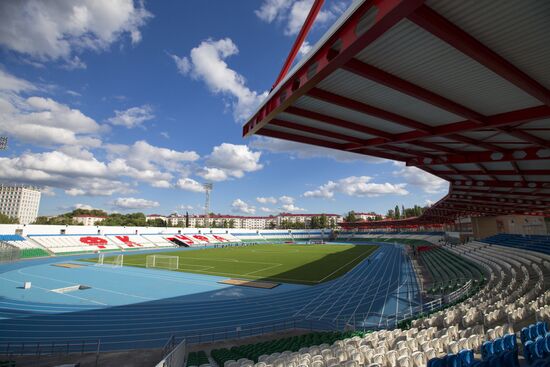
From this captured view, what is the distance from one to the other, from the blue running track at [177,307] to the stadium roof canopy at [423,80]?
11744 mm

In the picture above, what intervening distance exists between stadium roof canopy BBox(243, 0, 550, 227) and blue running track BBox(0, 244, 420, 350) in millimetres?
11744

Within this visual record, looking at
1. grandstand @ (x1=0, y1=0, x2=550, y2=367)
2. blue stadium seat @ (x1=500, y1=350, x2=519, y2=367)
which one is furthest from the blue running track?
blue stadium seat @ (x1=500, y1=350, x2=519, y2=367)

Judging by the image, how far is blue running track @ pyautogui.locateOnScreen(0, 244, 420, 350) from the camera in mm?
16250

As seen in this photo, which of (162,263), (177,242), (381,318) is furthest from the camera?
(177,242)

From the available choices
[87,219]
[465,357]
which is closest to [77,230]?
[465,357]

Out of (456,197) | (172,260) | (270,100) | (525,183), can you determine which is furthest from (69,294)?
(456,197)

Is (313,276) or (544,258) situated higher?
(544,258)

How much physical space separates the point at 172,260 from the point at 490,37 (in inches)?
1790

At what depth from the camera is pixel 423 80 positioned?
6.47 meters

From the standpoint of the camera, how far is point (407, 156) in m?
14.6

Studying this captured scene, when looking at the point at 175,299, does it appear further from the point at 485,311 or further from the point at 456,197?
the point at 456,197

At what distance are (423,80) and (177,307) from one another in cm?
2130

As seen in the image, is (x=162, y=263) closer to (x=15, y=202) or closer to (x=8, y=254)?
(x=8, y=254)

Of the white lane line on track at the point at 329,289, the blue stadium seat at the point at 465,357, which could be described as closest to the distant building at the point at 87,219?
the white lane line on track at the point at 329,289
